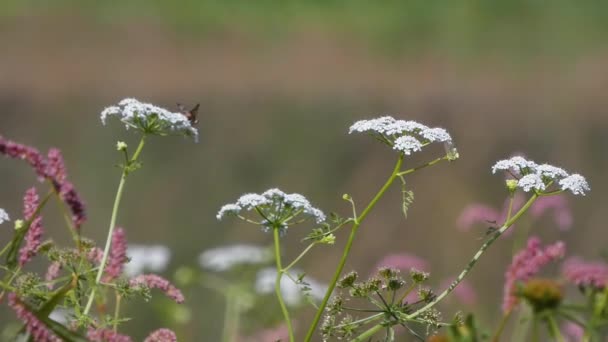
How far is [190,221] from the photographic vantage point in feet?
24.8

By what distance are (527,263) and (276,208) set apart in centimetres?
31

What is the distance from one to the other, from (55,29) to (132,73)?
101 centimetres

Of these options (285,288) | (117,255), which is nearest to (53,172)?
(117,255)

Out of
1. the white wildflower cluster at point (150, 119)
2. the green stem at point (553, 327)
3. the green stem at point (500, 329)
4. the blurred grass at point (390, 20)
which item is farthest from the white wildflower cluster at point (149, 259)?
the blurred grass at point (390, 20)

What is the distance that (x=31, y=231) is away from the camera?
4.39 ft

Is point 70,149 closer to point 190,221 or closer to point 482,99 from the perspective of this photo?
point 190,221

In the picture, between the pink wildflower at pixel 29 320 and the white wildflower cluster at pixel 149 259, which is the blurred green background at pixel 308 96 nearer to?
the white wildflower cluster at pixel 149 259

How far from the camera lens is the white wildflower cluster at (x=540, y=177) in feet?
4.81

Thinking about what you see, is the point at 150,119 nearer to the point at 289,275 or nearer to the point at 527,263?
the point at 289,275

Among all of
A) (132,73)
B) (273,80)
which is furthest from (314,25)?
(132,73)

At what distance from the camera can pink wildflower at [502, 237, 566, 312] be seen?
1.32m

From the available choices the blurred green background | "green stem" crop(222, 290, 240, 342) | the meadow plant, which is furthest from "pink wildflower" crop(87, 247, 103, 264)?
the blurred green background

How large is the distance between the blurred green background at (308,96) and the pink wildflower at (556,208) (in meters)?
4.19

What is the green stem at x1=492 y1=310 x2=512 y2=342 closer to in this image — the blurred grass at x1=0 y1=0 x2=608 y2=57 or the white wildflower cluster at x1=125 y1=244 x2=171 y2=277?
the white wildflower cluster at x1=125 y1=244 x2=171 y2=277
